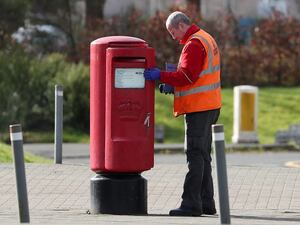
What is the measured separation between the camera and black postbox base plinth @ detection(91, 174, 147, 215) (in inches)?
423

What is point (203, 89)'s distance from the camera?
415 inches

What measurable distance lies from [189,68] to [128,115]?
28.7 inches

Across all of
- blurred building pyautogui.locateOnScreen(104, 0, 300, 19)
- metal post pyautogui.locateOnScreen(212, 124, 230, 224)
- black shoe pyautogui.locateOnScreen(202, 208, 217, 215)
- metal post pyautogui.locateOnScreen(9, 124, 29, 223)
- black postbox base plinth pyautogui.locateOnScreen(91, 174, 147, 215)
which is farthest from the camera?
blurred building pyautogui.locateOnScreen(104, 0, 300, 19)

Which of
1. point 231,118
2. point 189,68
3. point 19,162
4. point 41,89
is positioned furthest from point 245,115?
point 19,162

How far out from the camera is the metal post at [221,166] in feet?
29.0

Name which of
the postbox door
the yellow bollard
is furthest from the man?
the yellow bollard

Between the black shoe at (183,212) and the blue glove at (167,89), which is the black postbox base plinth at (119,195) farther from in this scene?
the blue glove at (167,89)

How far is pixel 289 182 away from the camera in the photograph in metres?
13.2

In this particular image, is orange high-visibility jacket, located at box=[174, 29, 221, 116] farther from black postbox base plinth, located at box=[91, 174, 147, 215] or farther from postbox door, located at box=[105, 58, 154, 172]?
black postbox base plinth, located at box=[91, 174, 147, 215]

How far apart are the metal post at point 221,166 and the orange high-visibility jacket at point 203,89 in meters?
1.58

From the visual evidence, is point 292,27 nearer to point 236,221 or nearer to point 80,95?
point 80,95

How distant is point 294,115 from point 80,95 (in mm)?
4879

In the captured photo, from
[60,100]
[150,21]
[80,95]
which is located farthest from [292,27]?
[60,100]

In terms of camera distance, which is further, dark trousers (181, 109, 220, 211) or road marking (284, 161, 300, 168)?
road marking (284, 161, 300, 168)
